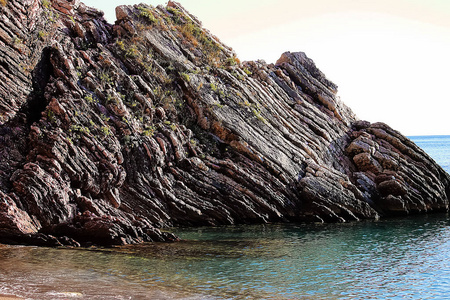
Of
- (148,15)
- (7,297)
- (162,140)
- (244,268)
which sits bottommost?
(244,268)

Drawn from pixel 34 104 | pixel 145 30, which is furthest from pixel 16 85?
pixel 145 30

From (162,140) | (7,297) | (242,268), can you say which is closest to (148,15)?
(162,140)

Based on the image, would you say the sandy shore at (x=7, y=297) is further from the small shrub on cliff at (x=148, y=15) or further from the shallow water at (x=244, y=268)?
the small shrub on cliff at (x=148, y=15)

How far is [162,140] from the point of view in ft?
114

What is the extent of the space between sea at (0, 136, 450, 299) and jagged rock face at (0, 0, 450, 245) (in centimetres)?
333

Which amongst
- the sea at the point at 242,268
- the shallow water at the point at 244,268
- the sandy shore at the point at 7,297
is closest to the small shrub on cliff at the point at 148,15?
the sea at the point at 242,268

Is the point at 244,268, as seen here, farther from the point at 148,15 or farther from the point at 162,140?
the point at 148,15

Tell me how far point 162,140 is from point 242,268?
15.4m

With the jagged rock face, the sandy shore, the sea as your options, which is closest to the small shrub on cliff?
the jagged rock face

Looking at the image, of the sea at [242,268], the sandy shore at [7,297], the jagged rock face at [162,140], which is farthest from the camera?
the jagged rock face at [162,140]

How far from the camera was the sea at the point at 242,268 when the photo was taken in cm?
1766

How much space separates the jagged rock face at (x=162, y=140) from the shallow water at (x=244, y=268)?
134 inches

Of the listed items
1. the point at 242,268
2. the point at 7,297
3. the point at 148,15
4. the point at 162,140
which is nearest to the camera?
the point at 7,297

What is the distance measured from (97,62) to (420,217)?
29.2m
